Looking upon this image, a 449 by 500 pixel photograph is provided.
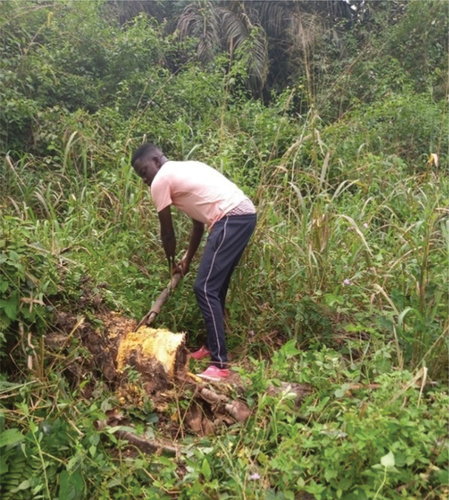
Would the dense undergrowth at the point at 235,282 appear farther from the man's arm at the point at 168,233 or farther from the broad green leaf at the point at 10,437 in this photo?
the man's arm at the point at 168,233

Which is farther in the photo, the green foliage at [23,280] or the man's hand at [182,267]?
the man's hand at [182,267]

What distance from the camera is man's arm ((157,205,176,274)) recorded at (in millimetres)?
3232

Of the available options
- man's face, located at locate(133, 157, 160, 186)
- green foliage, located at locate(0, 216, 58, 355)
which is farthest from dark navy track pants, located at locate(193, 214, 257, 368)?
green foliage, located at locate(0, 216, 58, 355)

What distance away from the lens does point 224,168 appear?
13.8ft

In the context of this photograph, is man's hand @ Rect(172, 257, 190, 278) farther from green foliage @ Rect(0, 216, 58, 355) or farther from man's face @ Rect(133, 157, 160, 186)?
green foliage @ Rect(0, 216, 58, 355)

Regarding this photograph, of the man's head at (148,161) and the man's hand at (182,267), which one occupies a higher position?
the man's head at (148,161)

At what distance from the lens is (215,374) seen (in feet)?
9.40

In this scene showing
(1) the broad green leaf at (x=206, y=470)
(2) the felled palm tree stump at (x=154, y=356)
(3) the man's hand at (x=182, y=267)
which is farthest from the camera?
(3) the man's hand at (x=182, y=267)

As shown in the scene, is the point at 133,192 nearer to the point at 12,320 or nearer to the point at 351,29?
the point at 12,320

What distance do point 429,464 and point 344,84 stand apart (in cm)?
575

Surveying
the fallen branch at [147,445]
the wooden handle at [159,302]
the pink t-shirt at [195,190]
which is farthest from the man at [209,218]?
the fallen branch at [147,445]

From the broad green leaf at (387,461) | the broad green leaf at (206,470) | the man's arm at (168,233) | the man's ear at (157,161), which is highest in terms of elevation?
the man's ear at (157,161)

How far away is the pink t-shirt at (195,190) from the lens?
125 inches

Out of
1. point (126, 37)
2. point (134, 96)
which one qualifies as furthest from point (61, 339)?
point (126, 37)
